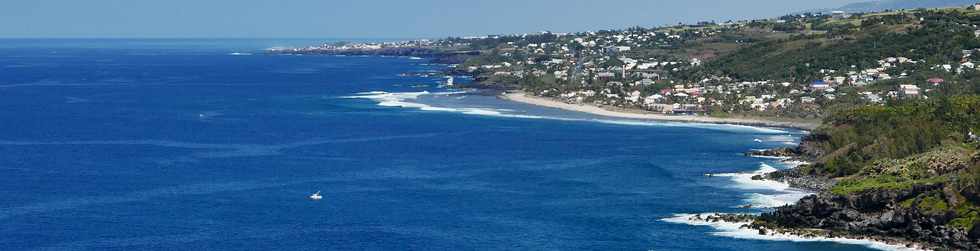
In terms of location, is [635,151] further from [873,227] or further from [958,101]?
[873,227]

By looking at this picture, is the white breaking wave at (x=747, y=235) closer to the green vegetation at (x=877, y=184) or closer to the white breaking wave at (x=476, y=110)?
the green vegetation at (x=877, y=184)

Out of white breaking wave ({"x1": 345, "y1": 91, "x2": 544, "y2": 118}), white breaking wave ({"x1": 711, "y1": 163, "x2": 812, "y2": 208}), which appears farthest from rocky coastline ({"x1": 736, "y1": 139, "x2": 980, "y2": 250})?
white breaking wave ({"x1": 345, "y1": 91, "x2": 544, "y2": 118})

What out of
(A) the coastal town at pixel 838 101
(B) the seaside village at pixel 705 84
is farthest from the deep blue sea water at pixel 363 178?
(B) the seaside village at pixel 705 84

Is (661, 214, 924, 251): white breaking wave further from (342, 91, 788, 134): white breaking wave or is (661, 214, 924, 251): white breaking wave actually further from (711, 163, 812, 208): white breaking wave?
(342, 91, 788, 134): white breaking wave

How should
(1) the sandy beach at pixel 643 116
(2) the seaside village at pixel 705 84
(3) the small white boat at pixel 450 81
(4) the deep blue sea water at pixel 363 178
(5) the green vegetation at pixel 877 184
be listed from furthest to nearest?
(3) the small white boat at pixel 450 81, (2) the seaside village at pixel 705 84, (1) the sandy beach at pixel 643 116, (5) the green vegetation at pixel 877 184, (4) the deep blue sea water at pixel 363 178

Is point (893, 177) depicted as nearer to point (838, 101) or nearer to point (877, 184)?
point (877, 184)
